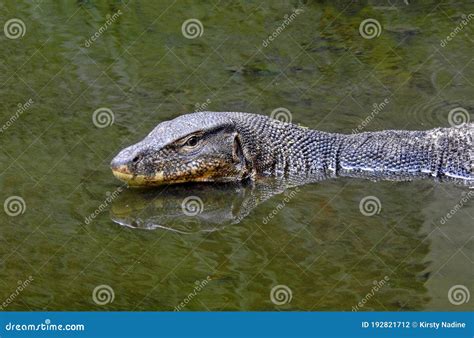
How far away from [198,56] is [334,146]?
5.41 m

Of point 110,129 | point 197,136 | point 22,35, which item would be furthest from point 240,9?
point 197,136

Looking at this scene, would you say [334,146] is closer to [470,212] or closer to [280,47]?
[470,212]

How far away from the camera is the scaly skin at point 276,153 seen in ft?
39.5

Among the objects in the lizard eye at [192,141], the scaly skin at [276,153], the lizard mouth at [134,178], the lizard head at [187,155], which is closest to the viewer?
the lizard mouth at [134,178]

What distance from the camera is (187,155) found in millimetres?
12133

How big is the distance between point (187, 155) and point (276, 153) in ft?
4.06

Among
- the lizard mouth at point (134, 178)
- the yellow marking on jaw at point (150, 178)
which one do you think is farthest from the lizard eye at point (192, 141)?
the lizard mouth at point (134, 178)

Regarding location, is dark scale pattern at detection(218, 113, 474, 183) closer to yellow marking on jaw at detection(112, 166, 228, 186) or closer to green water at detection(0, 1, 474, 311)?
green water at detection(0, 1, 474, 311)

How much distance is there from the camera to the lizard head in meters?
11.9

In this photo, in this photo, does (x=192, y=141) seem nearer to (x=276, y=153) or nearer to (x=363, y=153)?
(x=276, y=153)

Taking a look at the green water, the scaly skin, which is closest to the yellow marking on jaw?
the scaly skin

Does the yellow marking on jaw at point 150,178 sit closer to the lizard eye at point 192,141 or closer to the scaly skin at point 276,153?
the scaly skin at point 276,153

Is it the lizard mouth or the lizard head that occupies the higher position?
the lizard head

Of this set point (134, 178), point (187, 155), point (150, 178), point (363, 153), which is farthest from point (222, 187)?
point (363, 153)
